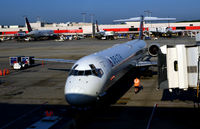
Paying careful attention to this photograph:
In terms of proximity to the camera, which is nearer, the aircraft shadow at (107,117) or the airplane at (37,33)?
the aircraft shadow at (107,117)

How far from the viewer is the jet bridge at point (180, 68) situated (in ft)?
40.6

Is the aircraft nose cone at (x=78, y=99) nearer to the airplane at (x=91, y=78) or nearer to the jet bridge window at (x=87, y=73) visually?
the airplane at (x=91, y=78)

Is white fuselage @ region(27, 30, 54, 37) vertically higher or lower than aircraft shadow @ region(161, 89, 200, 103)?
higher

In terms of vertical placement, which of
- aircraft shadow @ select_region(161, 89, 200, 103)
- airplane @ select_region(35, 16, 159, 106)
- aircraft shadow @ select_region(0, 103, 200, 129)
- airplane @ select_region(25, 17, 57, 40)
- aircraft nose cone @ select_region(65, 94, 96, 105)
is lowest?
aircraft shadow @ select_region(0, 103, 200, 129)

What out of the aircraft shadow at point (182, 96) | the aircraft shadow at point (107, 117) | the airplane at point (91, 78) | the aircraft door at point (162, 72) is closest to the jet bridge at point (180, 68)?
the aircraft door at point (162, 72)

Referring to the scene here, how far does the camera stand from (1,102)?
17.2m

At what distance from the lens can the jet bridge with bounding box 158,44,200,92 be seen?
1237 centimetres

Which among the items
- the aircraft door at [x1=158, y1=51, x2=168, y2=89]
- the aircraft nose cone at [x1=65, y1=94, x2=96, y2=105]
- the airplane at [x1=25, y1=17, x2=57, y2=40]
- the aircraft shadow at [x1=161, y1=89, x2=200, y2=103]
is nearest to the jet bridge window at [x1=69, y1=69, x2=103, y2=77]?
the aircraft nose cone at [x1=65, y1=94, x2=96, y2=105]

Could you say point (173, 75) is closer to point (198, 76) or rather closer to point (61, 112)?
point (198, 76)

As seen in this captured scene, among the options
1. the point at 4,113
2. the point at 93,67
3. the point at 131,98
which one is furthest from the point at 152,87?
the point at 4,113

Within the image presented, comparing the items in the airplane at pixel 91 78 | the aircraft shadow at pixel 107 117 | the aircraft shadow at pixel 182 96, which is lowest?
the aircraft shadow at pixel 107 117

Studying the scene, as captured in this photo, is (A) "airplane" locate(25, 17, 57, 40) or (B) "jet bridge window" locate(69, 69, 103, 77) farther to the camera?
(A) "airplane" locate(25, 17, 57, 40)

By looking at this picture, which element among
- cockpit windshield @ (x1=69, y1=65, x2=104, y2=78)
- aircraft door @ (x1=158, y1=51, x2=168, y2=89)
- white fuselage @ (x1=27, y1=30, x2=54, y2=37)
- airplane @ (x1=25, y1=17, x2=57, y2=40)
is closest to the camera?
aircraft door @ (x1=158, y1=51, x2=168, y2=89)

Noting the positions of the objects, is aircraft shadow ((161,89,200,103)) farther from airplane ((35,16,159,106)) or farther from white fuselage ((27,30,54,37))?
white fuselage ((27,30,54,37))
